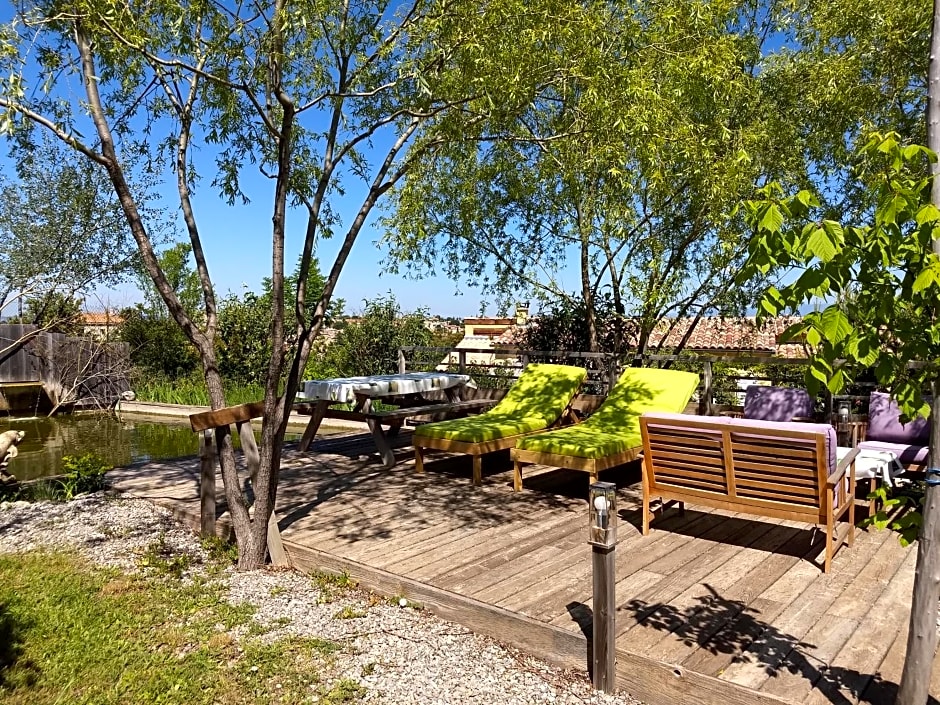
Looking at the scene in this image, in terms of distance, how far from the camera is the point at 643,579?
3.60 m

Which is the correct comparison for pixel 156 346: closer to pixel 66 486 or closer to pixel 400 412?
pixel 66 486

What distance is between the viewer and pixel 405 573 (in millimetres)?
3736

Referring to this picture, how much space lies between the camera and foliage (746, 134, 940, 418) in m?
1.80

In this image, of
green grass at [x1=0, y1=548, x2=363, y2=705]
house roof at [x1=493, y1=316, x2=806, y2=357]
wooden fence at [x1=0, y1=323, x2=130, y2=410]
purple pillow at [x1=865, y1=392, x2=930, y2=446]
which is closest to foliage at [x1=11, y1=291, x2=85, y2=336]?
wooden fence at [x1=0, y1=323, x2=130, y2=410]

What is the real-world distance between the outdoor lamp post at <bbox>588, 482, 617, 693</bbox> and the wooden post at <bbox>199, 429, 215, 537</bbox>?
2.70m

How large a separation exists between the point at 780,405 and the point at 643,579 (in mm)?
4036

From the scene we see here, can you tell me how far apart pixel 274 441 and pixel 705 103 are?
6.73m

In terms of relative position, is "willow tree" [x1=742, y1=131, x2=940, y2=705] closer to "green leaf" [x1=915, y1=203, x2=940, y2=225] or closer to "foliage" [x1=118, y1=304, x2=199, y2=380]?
"green leaf" [x1=915, y1=203, x2=940, y2=225]

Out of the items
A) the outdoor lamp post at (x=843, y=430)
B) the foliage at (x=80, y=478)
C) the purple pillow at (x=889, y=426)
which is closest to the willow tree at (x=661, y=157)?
the outdoor lamp post at (x=843, y=430)

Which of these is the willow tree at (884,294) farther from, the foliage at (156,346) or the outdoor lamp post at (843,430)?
the foliage at (156,346)

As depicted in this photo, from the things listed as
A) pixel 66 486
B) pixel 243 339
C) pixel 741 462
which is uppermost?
pixel 243 339

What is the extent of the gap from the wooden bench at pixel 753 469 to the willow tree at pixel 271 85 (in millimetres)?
2348

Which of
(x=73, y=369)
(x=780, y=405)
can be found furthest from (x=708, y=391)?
(x=73, y=369)

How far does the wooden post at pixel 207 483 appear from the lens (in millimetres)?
4398
